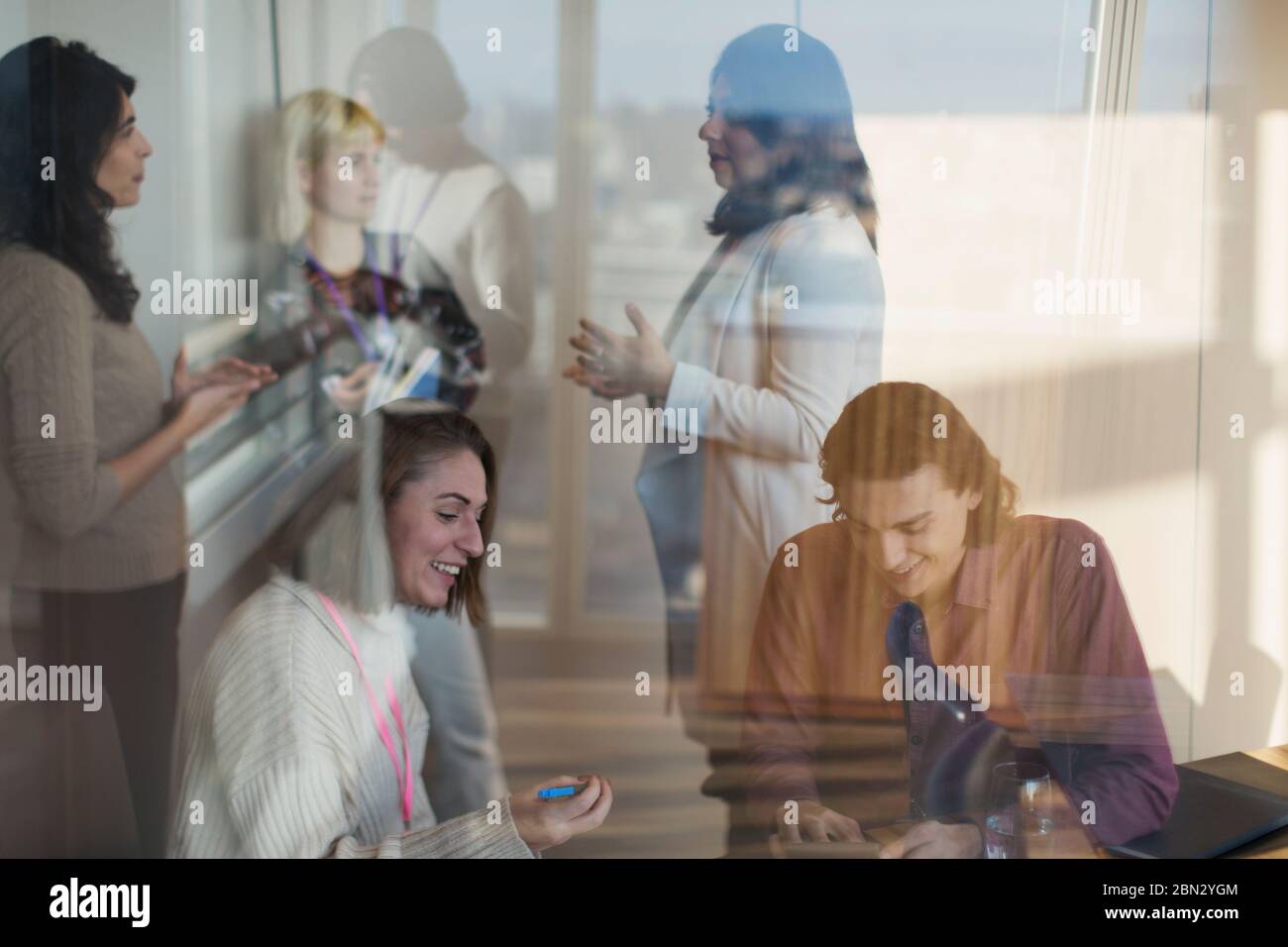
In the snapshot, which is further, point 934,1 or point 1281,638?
point 1281,638

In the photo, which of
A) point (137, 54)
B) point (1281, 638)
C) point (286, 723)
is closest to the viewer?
point (286, 723)

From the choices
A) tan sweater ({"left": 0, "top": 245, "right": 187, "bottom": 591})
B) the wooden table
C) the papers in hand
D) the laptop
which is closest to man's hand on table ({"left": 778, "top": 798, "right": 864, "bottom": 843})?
the wooden table

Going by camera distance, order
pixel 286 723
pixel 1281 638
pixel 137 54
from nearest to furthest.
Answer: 1. pixel 286 723
2. pixel 137 54
3. pixel 1281 638

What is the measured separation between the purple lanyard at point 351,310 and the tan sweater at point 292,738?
346 millimetres

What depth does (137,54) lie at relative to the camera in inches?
60.5

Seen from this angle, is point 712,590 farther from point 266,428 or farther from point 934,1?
point 934,1

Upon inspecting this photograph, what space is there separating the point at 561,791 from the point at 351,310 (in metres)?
0.75

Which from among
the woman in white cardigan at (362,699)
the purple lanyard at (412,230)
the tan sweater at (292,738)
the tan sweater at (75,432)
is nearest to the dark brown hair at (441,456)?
the woman in white cardigan at (362,699)

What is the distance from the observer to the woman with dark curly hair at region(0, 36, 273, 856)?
1534 mm

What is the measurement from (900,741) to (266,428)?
1.01 meters
